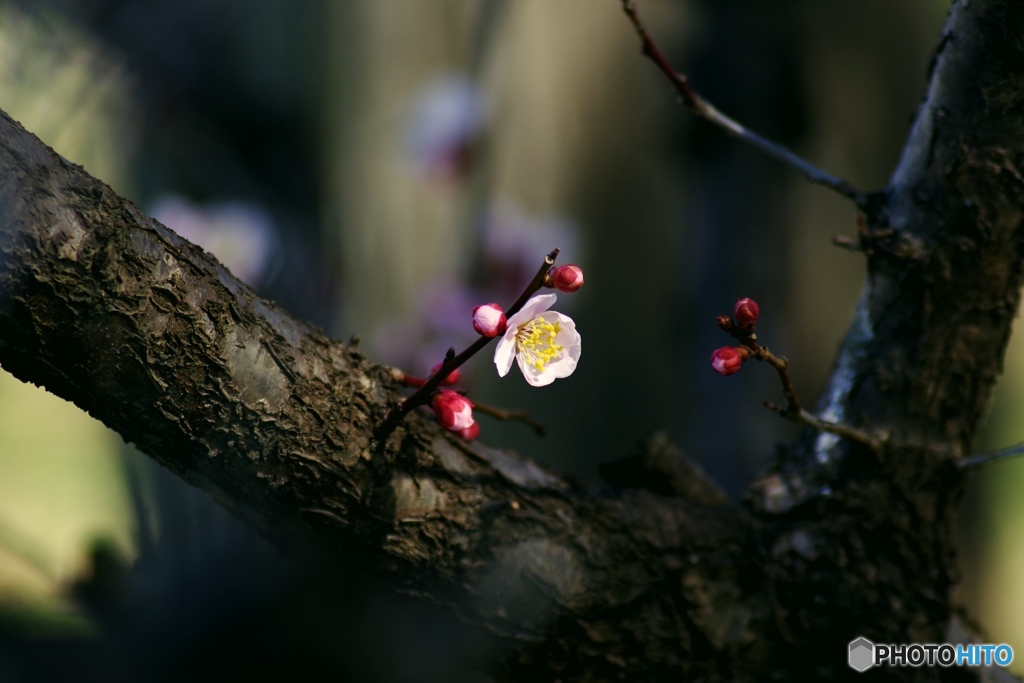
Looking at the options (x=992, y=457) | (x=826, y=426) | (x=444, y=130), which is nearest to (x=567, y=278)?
(x=826, y=426)

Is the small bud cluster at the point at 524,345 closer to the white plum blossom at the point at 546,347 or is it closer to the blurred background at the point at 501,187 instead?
the white plum blossom at the point at 546,347

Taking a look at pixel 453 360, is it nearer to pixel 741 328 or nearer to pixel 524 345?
pixel 524 345

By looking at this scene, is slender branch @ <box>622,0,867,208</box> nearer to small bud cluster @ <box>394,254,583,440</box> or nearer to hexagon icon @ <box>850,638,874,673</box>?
small bud cluster @ <box>394,254,583,440</box>

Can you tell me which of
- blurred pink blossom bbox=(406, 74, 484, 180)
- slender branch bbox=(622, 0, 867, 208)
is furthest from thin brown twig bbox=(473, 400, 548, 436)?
blurred pink blossom bbox=(406, 74, 484, 180)

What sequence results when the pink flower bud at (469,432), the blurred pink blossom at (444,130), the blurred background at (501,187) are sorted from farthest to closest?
the blurred pink blossom at (444,130), the blurred background at (501,187), the pink flower bud at (469,432)

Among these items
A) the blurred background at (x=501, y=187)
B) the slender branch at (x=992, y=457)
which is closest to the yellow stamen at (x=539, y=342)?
the slender branch at (x=992, y=457)

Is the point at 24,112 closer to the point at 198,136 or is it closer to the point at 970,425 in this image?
the point at 198,136
